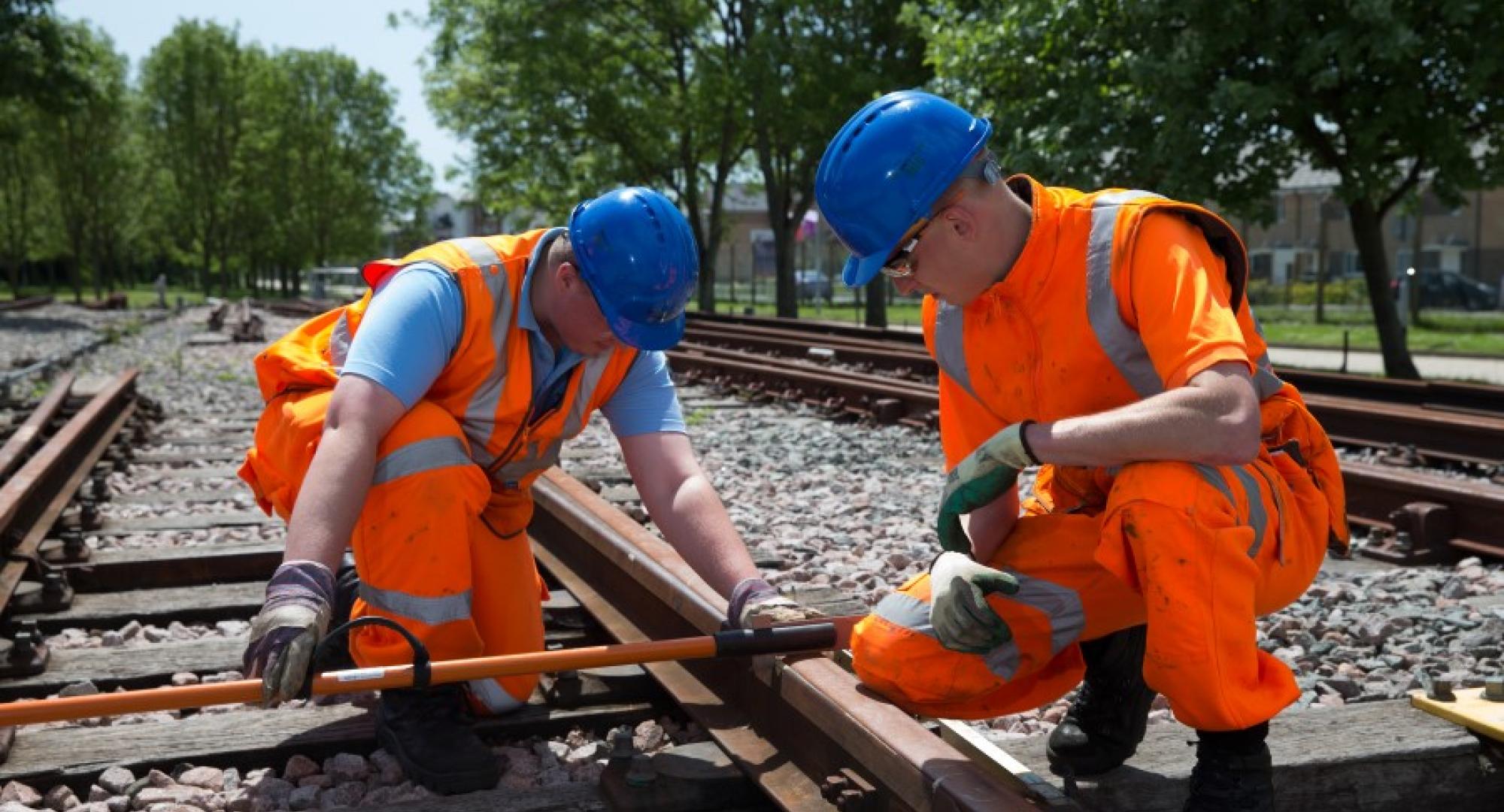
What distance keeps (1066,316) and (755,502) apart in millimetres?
3541

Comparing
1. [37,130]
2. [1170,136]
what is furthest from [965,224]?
[37,130]

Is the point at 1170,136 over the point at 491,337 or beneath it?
over

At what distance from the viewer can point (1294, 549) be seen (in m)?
2.46

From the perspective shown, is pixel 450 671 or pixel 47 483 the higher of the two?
pixel 450 671

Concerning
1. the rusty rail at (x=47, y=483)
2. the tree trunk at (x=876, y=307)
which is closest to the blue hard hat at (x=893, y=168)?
the rusty rail at (x=47, y=483)

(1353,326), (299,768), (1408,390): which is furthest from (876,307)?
(299,768)

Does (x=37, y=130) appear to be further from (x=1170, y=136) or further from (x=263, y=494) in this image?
(x=263, y=494)

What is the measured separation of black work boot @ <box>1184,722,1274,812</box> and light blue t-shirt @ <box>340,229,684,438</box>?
1.56 metres

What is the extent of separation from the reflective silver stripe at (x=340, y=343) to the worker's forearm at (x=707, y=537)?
2.81 feet

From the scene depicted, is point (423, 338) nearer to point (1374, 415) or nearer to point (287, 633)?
point (287, 633)

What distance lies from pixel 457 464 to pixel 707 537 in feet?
2.06

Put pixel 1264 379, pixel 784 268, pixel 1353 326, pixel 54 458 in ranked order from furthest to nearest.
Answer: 1. pixel 784 268
2. pixel 1353 326
3. pixel 54 458
4. pixel 1264 379

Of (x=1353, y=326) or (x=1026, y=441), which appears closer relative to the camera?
(x=1026, y=441)

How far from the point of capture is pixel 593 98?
33.1m
